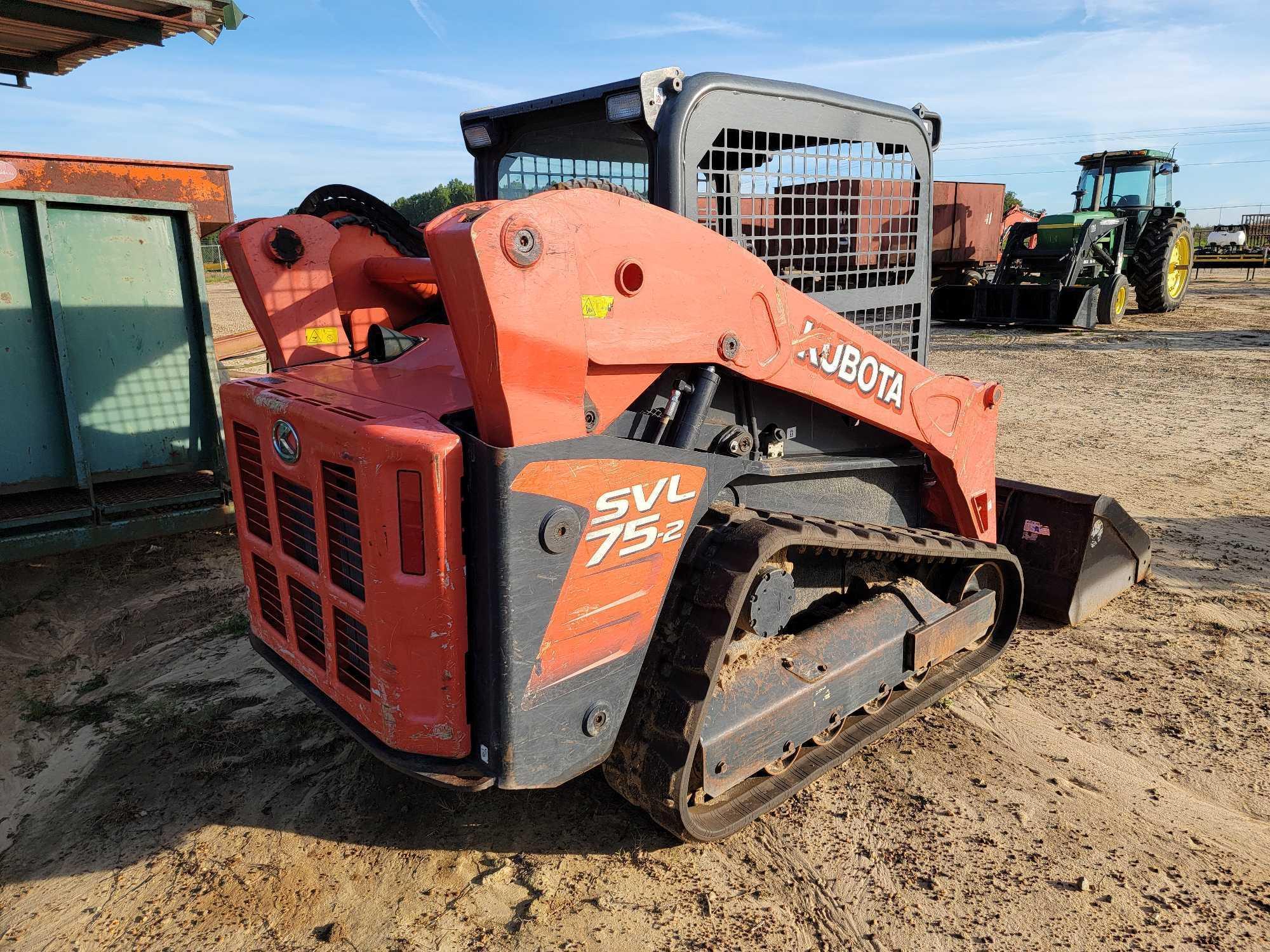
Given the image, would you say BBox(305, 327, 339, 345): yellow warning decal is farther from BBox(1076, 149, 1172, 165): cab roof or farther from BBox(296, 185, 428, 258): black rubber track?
BBox(1076, 149, 1172, 165): cab roof

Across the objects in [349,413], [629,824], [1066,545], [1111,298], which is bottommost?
[629,824]

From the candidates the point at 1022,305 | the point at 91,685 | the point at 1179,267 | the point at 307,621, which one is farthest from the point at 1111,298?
the point at 91,685

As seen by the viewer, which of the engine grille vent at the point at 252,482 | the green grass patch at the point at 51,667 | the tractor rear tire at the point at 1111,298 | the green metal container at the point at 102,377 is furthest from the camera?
the tractor rear tire at the point at 1111,298

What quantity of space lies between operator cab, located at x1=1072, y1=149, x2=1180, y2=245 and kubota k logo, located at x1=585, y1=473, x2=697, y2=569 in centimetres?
1815

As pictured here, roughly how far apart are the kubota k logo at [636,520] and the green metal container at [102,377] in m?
4.02

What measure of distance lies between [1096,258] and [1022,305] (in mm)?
1883

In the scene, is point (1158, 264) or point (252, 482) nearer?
point (252, 482)

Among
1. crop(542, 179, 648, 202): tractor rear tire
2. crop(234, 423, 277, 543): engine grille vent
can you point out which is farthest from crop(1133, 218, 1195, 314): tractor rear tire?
crop(234, 423, 277, 543): engine grille vent

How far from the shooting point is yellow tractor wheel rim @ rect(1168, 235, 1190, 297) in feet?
58.2

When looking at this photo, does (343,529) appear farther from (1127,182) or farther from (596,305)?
(1127,182)

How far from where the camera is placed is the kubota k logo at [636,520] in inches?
89.0

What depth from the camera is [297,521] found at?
2.68 metres

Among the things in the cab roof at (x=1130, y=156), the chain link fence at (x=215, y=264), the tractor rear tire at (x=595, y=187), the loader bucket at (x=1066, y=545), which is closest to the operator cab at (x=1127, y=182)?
the cab roof at (x=1130, y=156)

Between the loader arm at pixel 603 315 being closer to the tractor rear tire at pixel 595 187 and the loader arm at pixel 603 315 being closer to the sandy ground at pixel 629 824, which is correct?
the tractor rear tire at pixel 595 187
